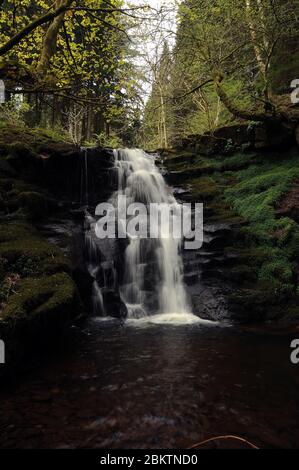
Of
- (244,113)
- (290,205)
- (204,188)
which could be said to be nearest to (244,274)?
(290,205)

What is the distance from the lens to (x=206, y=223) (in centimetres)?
1005

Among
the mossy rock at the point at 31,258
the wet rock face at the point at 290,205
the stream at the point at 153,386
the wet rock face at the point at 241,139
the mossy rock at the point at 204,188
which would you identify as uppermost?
the wet rock face at the point at 241,139

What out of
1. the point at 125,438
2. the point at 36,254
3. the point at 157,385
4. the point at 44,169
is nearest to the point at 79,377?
the point at 157,385

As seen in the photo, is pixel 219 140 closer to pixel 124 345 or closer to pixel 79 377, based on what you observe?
pixel 124 345

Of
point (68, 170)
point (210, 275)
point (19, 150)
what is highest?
point (19, 150)

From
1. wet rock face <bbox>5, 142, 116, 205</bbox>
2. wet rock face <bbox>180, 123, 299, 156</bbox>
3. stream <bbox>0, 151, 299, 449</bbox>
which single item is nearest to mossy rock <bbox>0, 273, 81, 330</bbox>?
stream <bbox>0, 151, 299, 449</bbox>

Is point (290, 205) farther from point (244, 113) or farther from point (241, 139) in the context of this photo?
point (241, 139)

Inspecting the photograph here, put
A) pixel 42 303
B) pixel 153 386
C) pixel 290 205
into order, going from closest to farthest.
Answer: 1. pixel 153 386
2. pixel 42 303
3. pixel 290 205

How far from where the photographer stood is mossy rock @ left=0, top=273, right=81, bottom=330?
480cm

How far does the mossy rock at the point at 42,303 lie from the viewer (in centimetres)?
480

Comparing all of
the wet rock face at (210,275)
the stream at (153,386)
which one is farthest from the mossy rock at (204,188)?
the stream at (153,386)

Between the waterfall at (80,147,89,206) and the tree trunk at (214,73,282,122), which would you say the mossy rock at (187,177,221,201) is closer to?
the tree trunk at (214,73,282,122)

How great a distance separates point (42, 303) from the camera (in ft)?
17.6

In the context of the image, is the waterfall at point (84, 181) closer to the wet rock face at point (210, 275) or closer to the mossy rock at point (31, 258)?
the wet rock face at point (210, 275)
